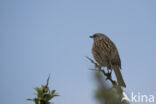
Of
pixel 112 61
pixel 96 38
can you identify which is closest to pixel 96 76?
pixel 112 61

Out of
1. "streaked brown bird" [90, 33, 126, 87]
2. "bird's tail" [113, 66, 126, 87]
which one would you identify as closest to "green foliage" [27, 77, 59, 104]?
"bird's tail" [113, 66, 126, 87]

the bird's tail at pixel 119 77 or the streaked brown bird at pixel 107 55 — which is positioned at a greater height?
the streaked brown bird at pixel 107 55

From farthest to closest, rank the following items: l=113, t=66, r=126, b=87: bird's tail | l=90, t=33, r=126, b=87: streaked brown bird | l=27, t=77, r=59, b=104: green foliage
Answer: l=90, t=33, r=126, b=87: streaked brown bird < l=113, t=66, r=126, b=87: bird's tail < l=27, t=77, r=59, b=104: green foliage

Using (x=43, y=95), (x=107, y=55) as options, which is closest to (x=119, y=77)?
(x=107, y=55)

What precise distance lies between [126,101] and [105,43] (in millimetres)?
5159

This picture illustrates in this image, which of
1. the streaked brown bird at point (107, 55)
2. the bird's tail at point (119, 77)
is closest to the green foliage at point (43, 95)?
the bird's tail at point (119, 77)

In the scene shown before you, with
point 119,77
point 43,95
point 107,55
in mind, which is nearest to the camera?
point 43,95

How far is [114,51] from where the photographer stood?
5.79m

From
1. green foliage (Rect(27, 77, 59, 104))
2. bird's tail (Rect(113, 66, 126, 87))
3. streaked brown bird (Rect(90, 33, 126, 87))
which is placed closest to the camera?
green foliage (Rect(27, 77, 59, 104))

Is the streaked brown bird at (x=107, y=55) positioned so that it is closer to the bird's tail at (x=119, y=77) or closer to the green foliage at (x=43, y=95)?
the bird's tail at (x=119, y=77)

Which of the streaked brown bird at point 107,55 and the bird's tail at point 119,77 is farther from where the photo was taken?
the streaked brown bird at point 107,55

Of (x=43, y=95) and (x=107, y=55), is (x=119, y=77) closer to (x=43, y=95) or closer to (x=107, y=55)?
(x=107, y=55)

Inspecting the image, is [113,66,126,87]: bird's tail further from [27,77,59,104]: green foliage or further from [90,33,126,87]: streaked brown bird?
[27,77,59,104]: green foliage

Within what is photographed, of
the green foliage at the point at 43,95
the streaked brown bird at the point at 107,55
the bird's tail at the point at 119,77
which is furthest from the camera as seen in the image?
the streaked brown bird at the point at 107,55
